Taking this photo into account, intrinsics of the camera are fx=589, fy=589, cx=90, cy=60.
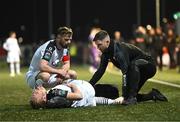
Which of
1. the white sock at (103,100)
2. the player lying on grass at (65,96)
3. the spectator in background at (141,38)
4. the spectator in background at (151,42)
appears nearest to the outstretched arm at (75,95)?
the player lying on grass at (65,96)

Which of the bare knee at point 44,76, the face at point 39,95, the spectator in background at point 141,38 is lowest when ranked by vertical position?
the spectator in background at point 141,38

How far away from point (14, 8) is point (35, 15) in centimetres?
412

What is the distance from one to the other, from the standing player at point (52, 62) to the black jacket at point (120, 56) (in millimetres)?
580

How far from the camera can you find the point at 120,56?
938 centimetres

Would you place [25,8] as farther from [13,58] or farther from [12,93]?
[12,93]

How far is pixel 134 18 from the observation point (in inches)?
2702

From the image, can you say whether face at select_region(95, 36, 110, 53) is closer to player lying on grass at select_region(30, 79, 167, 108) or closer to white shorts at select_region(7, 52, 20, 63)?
player lying on grass at select_region(30, 79, 167, 108)

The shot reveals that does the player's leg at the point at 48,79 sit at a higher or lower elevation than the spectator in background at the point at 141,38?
higher

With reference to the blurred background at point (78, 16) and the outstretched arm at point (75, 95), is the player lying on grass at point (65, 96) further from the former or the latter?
the blurred background at point (78, 16)

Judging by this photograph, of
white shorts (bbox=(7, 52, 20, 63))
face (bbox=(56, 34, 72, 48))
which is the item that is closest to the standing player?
face (bbox=(56, 34, 72, 48))

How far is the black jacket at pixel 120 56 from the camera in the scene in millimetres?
9383

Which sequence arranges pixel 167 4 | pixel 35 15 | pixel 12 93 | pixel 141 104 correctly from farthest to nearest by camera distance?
pixel 35 15, pixel 167 4, pixel 12 93, pixel 141 104

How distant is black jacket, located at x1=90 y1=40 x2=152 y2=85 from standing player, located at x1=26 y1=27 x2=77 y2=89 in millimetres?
580

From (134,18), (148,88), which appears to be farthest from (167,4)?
(148,88)
